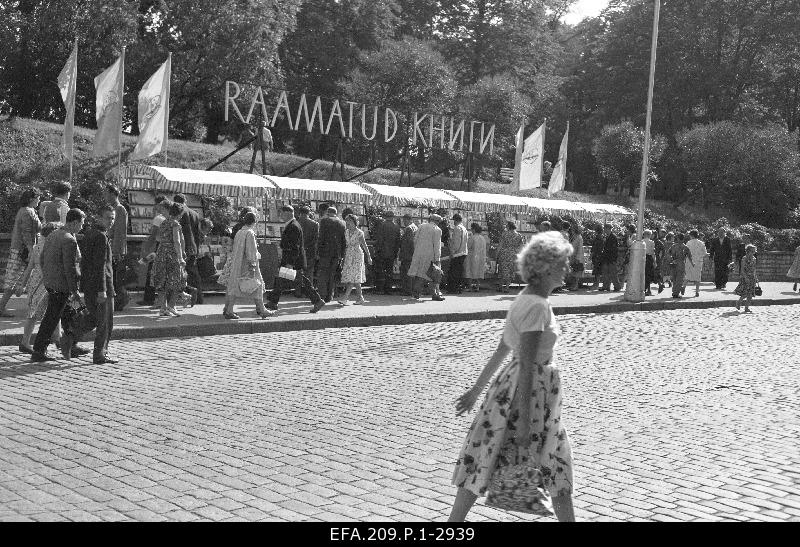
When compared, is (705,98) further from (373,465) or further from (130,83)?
(373,465)

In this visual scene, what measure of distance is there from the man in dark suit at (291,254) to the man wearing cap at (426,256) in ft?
13.0

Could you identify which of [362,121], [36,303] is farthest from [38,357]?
[362,121]

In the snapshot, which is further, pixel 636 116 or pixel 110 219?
pixel 636 116

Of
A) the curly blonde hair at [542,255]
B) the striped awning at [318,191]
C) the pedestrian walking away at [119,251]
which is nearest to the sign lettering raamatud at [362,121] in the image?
the striped awning at [318,191]

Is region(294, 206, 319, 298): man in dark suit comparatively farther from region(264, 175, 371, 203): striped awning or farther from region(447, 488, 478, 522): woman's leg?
region(447, 488, 478, 522): woman's leg

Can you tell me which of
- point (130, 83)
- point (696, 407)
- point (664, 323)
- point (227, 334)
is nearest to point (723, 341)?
point (664, 323)

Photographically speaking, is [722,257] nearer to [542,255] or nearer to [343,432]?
[343,432]

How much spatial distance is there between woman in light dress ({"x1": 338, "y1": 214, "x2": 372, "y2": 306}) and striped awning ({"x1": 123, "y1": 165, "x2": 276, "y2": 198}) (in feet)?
7.82

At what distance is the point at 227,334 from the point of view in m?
13.9

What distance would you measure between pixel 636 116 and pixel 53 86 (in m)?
36.1

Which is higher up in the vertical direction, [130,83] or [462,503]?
[130,83]

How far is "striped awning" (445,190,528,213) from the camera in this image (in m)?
23.8

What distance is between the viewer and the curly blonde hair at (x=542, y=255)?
15.1 feet

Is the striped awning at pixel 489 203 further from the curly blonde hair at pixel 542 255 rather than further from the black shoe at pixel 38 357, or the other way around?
the curly blonde hair at pixel 542 255
